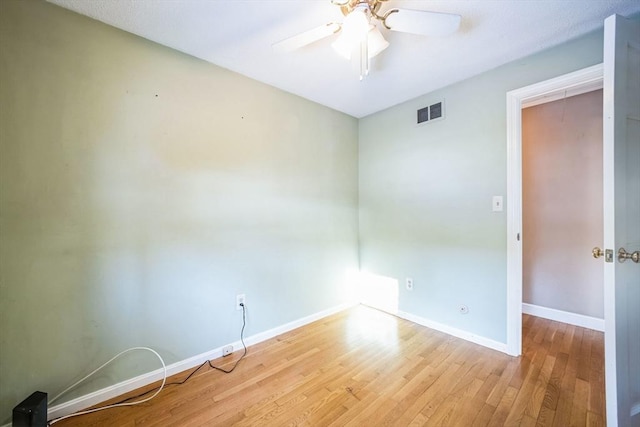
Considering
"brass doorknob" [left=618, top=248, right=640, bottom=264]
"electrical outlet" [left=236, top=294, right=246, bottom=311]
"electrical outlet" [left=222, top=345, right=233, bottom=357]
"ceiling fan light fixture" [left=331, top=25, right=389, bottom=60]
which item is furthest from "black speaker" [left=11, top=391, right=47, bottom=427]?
"brass doorknob" [left=618, top=248, right=640, bottom=264]

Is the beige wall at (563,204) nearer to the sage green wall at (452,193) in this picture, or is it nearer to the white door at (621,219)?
the sage green wall at (452,193)

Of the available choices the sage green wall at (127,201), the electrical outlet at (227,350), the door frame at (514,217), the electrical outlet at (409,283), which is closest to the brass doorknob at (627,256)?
the door frame at (514,217)

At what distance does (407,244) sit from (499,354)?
1.19 meters

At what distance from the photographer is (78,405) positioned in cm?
150

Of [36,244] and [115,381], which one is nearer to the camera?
[36,244]

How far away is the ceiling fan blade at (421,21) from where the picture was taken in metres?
1.24

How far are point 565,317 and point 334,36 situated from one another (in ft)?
11.6

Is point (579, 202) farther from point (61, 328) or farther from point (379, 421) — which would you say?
point (61, 328)

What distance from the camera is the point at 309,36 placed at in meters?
1.39

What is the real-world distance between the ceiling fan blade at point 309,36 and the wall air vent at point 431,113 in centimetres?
151

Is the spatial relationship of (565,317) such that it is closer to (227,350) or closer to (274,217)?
(274,217)

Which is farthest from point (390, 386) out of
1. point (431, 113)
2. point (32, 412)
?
point (431, 113)

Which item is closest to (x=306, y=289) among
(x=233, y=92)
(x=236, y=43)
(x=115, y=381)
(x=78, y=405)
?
(x=115, y=381)

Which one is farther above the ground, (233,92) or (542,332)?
(233,92)
